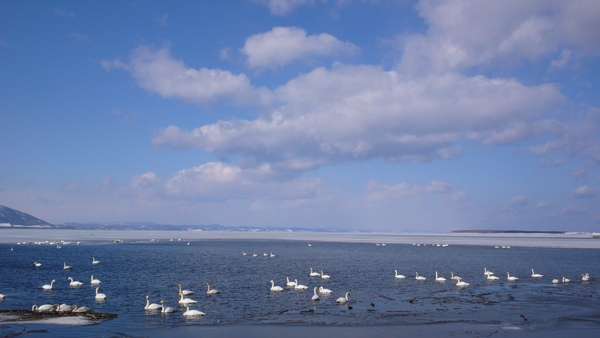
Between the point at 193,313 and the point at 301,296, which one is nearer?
the point at 193,313

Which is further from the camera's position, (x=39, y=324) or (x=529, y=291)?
(x=529, y=291)

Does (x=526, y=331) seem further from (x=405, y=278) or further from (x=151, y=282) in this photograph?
(x=151, y=282)

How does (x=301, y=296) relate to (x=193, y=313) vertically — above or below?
below

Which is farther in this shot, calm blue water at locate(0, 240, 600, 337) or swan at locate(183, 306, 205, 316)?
swan at locate(183, 306, 205, 316)

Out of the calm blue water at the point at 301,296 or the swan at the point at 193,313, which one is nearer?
the calm blue water at the point at 301,296

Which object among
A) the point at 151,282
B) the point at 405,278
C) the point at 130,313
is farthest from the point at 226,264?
the point at 130,313

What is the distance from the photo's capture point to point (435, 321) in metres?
21.6

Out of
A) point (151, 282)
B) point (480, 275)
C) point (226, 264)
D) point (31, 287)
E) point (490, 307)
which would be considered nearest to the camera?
point (490, 307)

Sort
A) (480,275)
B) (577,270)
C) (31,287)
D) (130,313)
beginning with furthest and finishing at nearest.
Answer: (577,270), (480,275), (31,287), (130,313)

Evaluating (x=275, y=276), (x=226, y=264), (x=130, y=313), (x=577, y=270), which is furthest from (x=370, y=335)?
(x=577, y=270)

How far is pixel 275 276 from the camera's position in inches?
1606

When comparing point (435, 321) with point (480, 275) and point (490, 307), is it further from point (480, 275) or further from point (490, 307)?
point (480, 275)

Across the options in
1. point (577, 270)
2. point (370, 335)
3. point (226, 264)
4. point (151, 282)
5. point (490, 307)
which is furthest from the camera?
point (226, 264)

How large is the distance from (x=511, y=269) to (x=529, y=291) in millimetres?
18055
